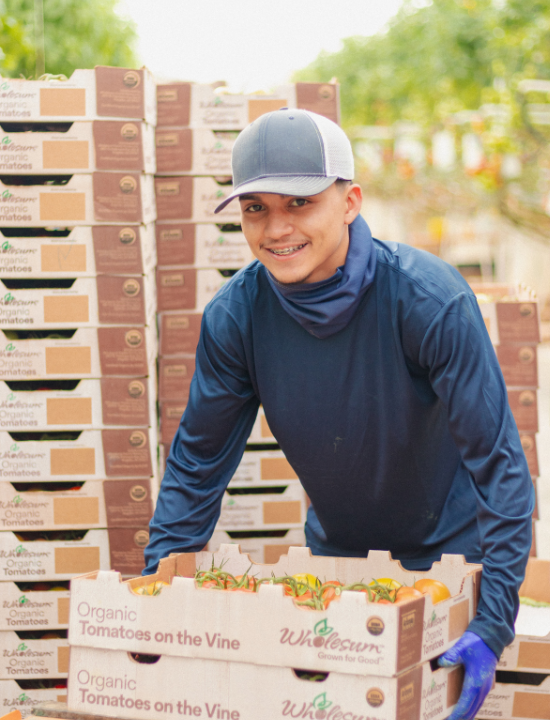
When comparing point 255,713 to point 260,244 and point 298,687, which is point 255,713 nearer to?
point 298,687

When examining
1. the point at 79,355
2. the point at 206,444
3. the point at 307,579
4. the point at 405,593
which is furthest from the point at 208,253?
the point at 405,593

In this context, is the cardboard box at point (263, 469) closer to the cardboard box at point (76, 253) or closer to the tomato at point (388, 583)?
the cardboard box at point (76, 253)

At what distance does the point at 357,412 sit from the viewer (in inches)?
79.6

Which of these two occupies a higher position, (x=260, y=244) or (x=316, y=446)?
(x=260, y=244)

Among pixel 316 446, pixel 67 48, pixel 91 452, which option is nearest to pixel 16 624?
pixel 91 452

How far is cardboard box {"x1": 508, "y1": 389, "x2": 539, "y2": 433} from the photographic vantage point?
126 inches

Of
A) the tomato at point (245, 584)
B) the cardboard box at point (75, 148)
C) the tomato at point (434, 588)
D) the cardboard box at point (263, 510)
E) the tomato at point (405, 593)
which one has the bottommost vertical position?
the cardboard box at point (263, 510)

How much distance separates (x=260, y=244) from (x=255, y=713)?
96 cm

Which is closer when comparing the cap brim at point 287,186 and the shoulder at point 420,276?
the cap brim at point 287,186

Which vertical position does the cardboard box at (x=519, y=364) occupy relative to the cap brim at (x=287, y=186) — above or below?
below

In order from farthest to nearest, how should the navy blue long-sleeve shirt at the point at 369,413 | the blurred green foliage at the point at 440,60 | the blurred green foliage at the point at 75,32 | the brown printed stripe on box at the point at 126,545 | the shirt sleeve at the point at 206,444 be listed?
the blurred green foliage at the point at 440,60 → the blurred green foliage at the point at 75,32 → the brown printed stripe on box at the point at 126,545 → the shirt sleeve at the point at 206,444 → the navy blue long-sleeve shirt at the point at 369,413

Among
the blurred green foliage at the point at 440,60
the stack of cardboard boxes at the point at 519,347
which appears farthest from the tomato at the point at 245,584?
the blurred green foliage at the point at 440,60

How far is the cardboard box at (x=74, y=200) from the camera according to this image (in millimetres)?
2809

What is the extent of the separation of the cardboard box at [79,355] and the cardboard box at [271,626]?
1313 mm
